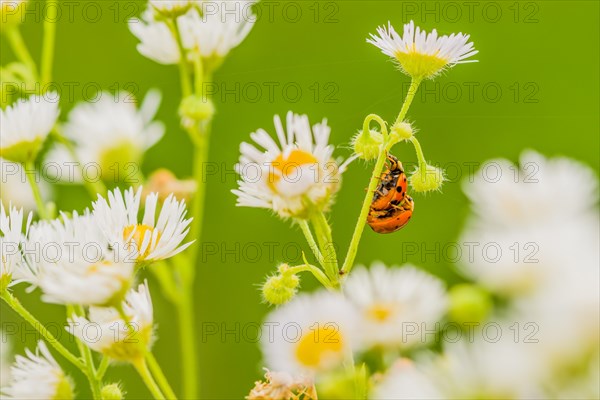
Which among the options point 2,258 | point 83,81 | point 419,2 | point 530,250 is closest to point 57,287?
point 2,258

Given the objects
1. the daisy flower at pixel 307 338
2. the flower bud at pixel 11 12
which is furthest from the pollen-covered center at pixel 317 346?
the flower bud at pixel 11 12

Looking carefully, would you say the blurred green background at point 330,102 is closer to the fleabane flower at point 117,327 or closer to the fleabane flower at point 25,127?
the fleabane flower at point 25,127

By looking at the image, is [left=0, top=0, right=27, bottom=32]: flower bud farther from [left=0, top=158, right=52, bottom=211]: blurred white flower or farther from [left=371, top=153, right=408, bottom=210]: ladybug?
[left=371, top=153, right=408, bottom=210]: ladybug

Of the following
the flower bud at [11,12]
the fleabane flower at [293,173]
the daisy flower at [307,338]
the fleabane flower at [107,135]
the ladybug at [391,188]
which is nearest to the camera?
the daisy flower at [307,338]

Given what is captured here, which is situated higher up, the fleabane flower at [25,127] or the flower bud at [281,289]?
the fleabane flower at [25,127]

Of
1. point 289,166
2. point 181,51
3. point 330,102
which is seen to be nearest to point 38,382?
point 289,166

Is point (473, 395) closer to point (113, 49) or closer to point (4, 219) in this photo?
point (4, 219)

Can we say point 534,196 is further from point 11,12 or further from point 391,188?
point 11,12
